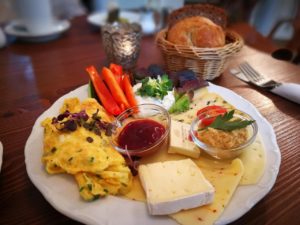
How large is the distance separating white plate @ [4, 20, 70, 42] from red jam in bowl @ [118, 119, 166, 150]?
1556 mm

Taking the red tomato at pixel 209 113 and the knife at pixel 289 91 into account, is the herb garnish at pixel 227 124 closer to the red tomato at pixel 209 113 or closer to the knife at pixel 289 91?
the red tomato at pixel 209 113

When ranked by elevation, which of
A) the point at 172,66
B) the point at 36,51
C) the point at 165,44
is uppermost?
the point at 165,44

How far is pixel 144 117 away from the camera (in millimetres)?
1412

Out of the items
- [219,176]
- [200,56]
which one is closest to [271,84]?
[200,56]

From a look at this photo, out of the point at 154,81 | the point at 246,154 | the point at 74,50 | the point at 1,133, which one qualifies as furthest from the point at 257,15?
the point at 1,133

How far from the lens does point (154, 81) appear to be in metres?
1.54

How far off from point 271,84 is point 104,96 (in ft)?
3.41

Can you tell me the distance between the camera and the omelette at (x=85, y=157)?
3.14ft

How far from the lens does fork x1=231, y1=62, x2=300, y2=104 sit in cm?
158

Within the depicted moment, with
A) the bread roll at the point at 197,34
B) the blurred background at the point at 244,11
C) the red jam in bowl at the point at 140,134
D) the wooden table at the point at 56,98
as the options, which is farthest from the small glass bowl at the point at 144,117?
the blurred background at the point at 244,11

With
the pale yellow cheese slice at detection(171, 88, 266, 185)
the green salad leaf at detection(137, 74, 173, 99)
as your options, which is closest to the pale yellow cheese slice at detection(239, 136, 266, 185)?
the pale yellow cheese slice at detection(171, 88, 266, 185)

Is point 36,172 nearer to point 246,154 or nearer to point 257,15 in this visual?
point 246,154

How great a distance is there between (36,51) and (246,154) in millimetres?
1900

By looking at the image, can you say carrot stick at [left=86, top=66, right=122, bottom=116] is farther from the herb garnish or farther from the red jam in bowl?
the herb garnish
